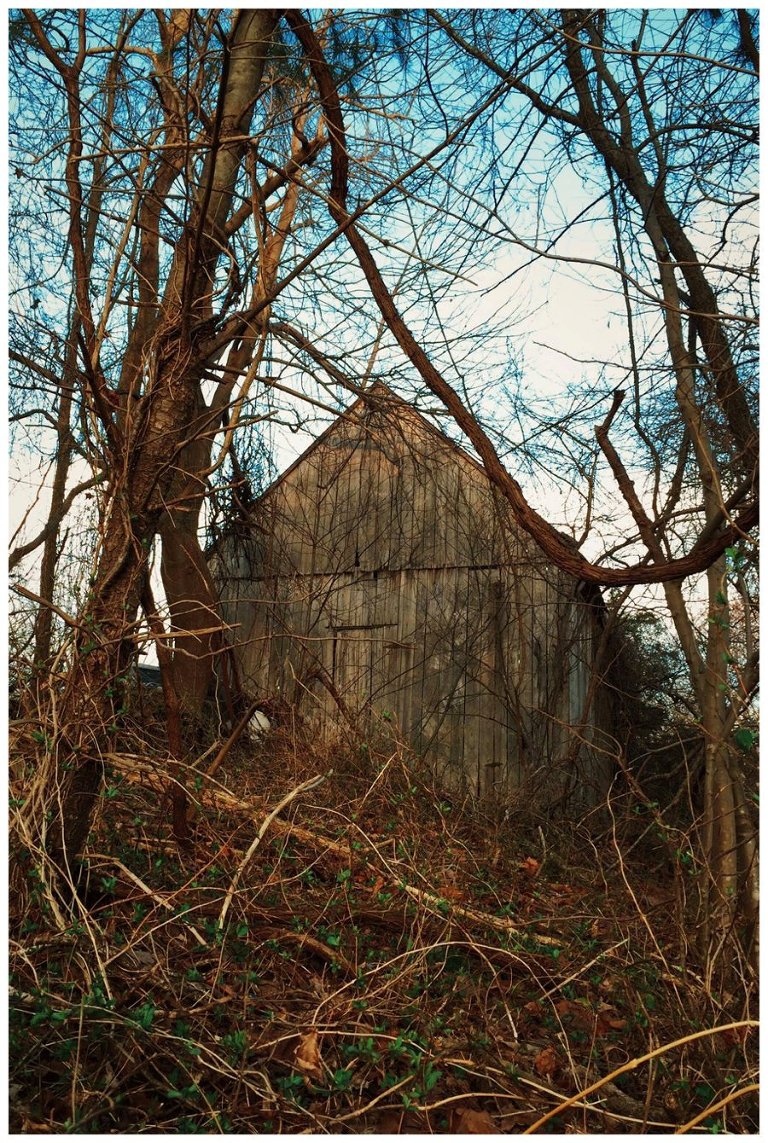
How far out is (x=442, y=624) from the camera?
29.7 ft

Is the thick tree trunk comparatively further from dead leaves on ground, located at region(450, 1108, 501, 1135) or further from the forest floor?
dead leaves on ground, located at region(450, 1108, 501, 1135)

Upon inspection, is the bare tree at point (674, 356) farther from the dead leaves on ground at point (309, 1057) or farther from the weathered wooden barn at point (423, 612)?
the weathered wooden barn at point (423, 612)

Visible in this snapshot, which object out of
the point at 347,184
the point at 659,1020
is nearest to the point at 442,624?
the point at 347,184

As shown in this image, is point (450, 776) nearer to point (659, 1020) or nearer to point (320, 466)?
point (320, 466)

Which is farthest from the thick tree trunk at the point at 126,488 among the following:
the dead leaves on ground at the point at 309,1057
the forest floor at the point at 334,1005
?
the dead leaves on ground at the point at 309,1057

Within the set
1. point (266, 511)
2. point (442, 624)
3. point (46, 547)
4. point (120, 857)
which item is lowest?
point (120, 857)

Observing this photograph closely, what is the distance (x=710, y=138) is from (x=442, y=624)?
544 centimetres

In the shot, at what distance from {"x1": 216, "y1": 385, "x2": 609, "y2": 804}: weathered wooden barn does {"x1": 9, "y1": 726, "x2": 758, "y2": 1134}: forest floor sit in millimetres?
3660

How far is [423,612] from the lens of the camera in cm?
919

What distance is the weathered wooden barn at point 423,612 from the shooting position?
838 cm

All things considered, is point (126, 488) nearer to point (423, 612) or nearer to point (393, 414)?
point (393, 414)

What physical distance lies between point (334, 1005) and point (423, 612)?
6341 mm

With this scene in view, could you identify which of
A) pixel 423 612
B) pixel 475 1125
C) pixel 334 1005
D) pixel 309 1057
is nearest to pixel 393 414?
pixel 423 612

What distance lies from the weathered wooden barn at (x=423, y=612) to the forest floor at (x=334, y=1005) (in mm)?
3660
